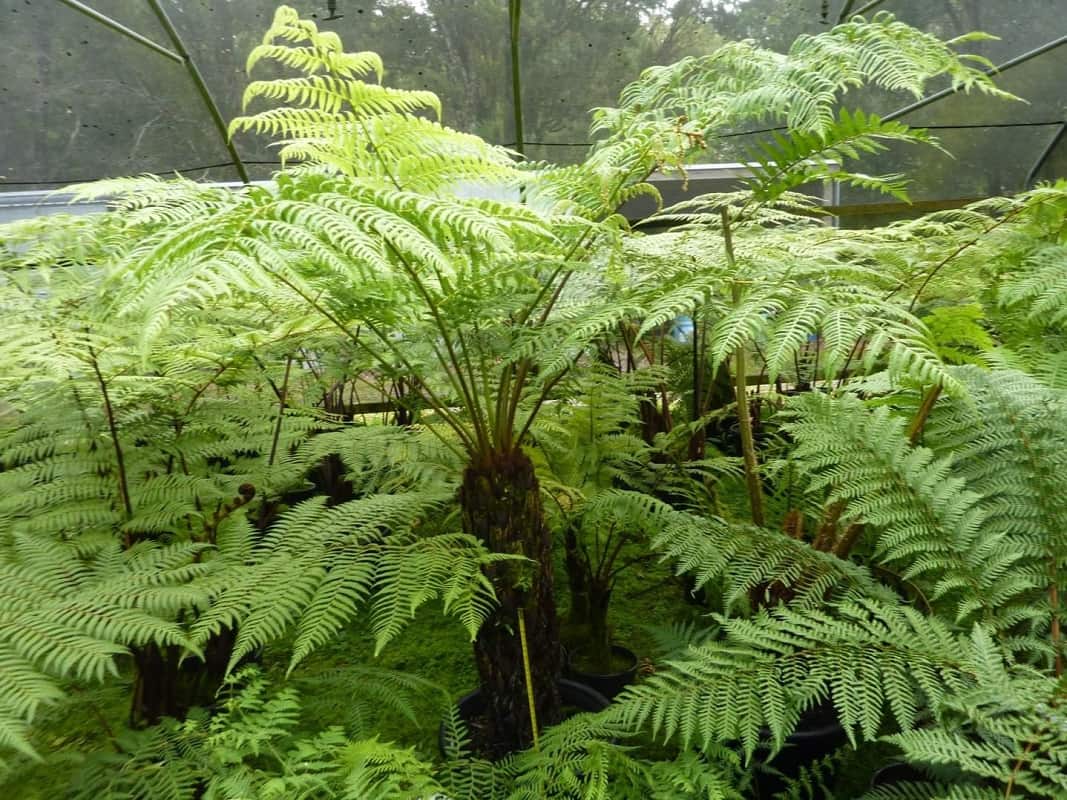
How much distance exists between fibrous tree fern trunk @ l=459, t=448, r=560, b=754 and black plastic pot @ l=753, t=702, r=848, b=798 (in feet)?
1.33

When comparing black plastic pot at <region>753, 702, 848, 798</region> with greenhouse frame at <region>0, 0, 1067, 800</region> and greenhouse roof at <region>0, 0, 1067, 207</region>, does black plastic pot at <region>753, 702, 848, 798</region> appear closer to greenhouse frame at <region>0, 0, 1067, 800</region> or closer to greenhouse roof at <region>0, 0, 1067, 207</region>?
greenhouse frame at <region>0, 0, 1067, 800</region>

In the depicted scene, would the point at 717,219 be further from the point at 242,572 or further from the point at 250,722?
the point at 250,722

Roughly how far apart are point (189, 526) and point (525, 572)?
79cm

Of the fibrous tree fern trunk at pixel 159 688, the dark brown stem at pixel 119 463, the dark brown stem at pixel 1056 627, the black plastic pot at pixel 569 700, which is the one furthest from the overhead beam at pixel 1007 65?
the fibrous tree fern trunk at pixel 159 688

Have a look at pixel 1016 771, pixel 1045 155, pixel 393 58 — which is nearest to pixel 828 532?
pixel 1016 771

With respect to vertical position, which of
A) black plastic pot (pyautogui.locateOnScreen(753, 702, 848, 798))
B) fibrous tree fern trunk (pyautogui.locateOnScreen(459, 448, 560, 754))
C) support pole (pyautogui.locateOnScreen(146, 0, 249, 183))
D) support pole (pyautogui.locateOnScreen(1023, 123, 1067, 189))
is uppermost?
support pole (pyautogui.locateOnScreen(146, 0, 249, 183))

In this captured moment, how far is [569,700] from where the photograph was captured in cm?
142

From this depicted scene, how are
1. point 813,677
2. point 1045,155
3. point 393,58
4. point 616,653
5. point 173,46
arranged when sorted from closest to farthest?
point 813,677 < point 616,653 < point 173,46 < point 393,58 < point 1045,155

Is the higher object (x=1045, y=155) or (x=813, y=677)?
(x=1045, y=155)

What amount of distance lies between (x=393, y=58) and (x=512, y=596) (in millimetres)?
3352

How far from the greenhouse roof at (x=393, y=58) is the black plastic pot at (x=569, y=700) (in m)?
3.06

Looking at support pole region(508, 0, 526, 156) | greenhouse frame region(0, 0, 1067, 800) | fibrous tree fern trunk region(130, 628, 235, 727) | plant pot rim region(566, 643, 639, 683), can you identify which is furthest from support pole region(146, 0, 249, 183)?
plant pot rim region(566, 643, 639, 683)

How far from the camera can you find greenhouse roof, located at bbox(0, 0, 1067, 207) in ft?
10.8

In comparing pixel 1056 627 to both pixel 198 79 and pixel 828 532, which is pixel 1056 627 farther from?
pixel 198 79
